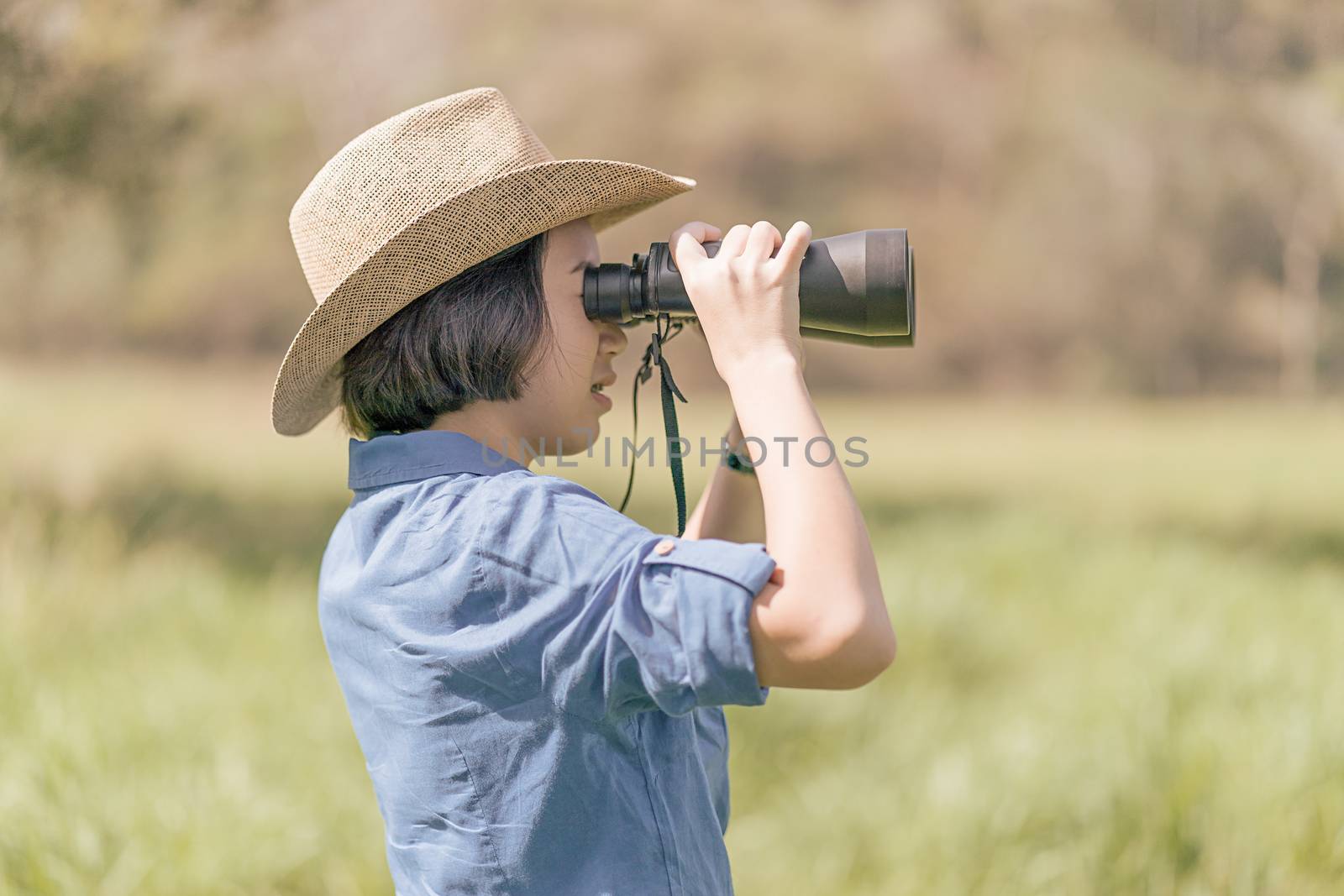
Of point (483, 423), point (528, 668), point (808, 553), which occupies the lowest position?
point (528, 668)

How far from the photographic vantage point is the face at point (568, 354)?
1274 millimetres

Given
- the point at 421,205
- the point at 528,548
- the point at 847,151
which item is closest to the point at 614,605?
the point at 528,548

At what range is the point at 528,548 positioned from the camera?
3.38ft

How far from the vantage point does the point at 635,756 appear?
113 cm

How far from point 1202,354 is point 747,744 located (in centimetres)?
1162

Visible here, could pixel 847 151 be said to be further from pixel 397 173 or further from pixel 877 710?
pixel 397 173

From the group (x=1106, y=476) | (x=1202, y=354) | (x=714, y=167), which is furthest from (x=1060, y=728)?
(x=714, y=167)

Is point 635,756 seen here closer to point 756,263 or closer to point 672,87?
point 756,263

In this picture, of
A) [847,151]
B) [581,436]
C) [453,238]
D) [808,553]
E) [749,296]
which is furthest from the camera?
[847,151]

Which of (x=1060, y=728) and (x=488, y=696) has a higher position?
(x=488, y=696)

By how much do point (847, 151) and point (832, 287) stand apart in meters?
15.2

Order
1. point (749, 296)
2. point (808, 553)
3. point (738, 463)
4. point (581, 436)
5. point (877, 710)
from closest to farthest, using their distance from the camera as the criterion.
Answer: point (808, 553)
point (749, 296)
point (581, 436)
point (738, 463)
point (877, 710)

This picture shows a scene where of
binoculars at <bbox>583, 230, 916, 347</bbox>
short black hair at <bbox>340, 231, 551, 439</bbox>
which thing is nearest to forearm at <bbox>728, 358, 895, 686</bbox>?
binoculars at <bbox>583, 230, 916, 347</bbox>

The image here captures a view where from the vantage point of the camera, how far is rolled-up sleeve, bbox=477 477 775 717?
37.3 inches
